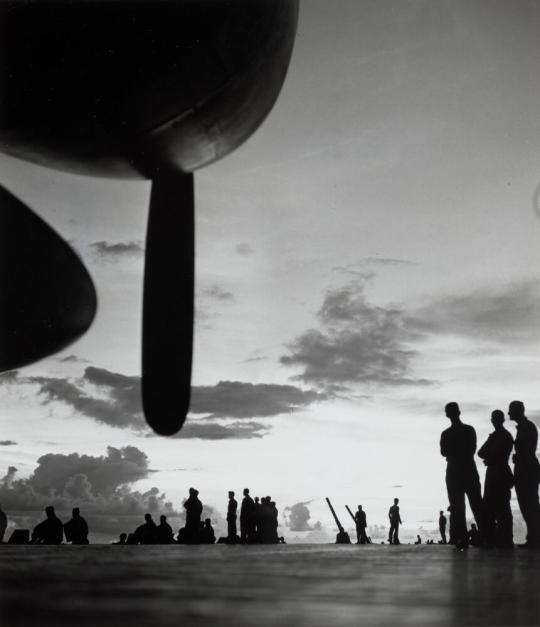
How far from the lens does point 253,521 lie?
12234mm

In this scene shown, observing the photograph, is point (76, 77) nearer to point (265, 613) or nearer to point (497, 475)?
point (497, 475)

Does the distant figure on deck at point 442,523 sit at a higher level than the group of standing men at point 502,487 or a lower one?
lower

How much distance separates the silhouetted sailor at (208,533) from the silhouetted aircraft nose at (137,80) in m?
5.13

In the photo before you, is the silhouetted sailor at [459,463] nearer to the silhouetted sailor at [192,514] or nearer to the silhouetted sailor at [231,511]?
the silhouetted sailor at [192,514]

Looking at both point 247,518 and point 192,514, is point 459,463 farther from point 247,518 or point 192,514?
point 247,518

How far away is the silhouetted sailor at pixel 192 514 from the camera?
38.2 ft

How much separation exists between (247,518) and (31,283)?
5788 millimetres

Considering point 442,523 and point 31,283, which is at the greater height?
point 31,283

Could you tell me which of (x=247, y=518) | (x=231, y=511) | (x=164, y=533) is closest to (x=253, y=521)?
(x=247, y=518)

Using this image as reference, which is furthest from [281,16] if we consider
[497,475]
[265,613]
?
[265,613]

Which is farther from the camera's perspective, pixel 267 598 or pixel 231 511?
pixel 231 511

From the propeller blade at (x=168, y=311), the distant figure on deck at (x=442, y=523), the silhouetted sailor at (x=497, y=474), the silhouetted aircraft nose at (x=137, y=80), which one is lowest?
the distant figure on deck at (x=442, y=523)

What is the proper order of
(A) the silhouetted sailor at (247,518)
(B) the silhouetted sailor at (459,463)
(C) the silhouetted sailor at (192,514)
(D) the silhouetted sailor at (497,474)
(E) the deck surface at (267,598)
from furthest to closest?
(A) the silhouetted sailor at (247,518), (C) the silhouetted sailor at (192,514), (D) the silhouetted sailor at (497,474), (B) the silhouetted sailor at (459,463), (E) the deck surface at (267,598)

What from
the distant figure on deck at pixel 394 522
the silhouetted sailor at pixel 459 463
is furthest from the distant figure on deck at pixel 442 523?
the silhouetted sailor at pixel 459 463
